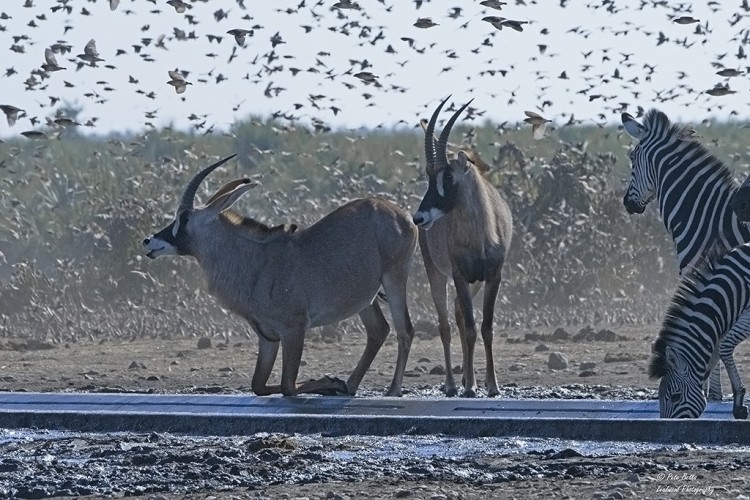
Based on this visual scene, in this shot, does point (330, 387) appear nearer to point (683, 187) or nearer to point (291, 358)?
point (291, 358)

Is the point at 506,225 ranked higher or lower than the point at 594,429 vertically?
higher

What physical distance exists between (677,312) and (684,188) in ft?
8.01

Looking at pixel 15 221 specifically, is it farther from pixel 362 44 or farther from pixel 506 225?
pixel 506 225

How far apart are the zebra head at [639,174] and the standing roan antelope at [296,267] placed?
67.2 inches

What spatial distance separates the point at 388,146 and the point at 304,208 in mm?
18413

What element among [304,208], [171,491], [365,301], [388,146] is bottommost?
[171,491]

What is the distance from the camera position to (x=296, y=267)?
11.8 m

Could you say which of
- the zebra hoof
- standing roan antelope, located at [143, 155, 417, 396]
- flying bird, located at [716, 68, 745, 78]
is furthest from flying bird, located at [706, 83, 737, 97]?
the zebra hoof

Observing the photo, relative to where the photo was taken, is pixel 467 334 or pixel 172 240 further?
pixel 467 334

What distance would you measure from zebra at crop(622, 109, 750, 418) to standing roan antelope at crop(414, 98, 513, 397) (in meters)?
1.09

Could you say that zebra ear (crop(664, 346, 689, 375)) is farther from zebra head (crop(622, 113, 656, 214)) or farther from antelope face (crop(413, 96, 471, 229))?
antelope face (crop(413, 96, 471, 229))

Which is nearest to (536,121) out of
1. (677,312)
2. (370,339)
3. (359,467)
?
(370,339)

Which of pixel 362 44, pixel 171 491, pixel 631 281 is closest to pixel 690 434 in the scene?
pixel 171 491

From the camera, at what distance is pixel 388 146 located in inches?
1742
